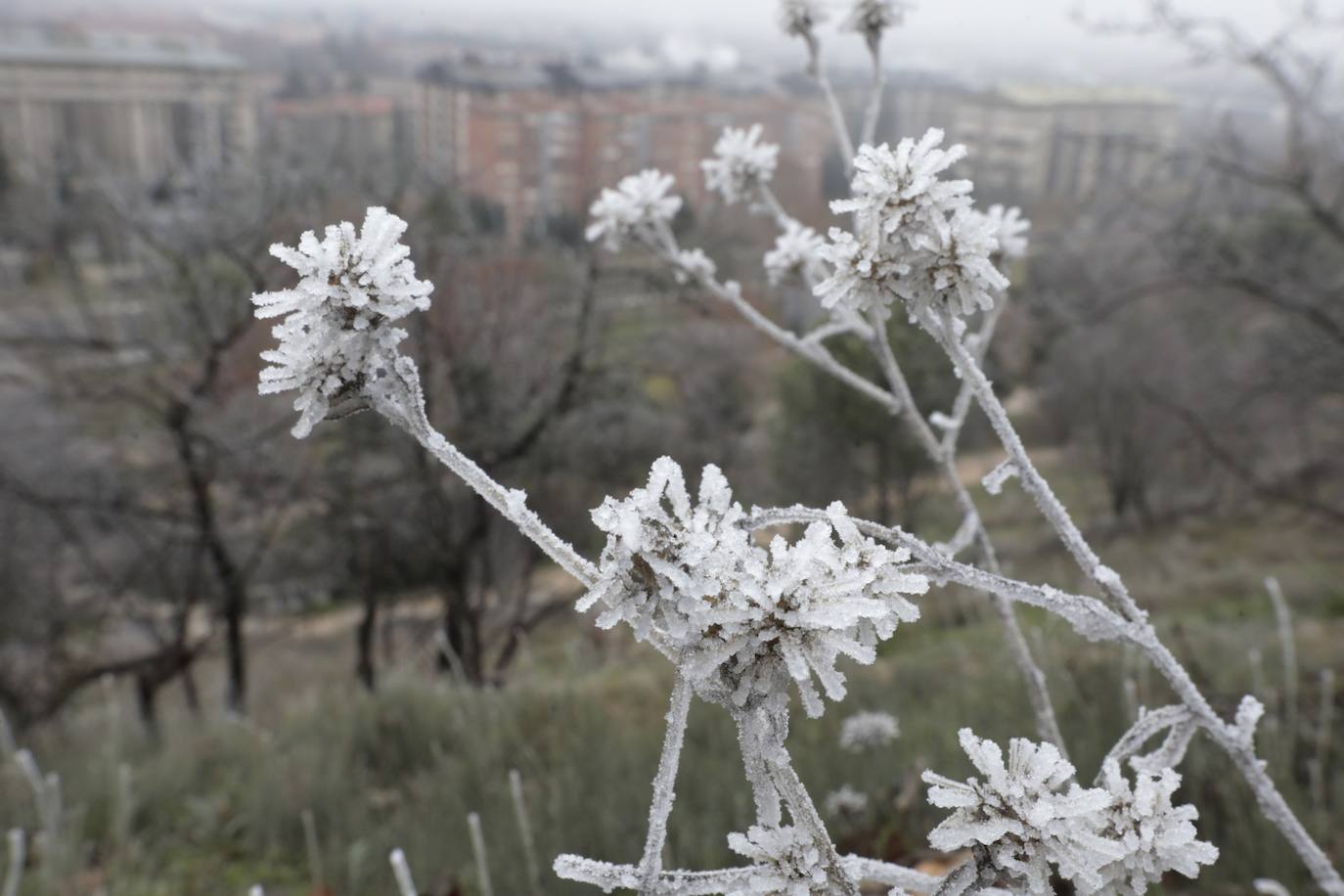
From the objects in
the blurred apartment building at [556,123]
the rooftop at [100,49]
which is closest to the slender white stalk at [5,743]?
the blurred apartment building at [556,123]

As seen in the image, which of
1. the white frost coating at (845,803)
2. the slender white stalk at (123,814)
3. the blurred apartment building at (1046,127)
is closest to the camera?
the white frost coating at (845,803)

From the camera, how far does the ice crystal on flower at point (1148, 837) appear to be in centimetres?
89

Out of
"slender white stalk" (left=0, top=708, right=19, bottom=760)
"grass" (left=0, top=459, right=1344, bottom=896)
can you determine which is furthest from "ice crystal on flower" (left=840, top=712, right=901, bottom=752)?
"slender white stalk" (left=0, top=708, right=19, bottom=760)

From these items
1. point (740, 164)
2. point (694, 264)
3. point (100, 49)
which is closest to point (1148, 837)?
point (694, 264)

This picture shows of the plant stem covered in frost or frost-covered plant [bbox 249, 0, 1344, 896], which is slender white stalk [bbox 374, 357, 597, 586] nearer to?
frost-covered plant [bbox 249, 0, 1344, 896]

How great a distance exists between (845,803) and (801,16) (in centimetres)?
186

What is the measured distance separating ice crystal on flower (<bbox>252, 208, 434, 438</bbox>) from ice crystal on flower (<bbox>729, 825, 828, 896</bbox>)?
50 cm

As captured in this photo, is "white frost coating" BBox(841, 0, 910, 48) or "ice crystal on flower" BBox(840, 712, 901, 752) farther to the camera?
"ice crystal on flower" BBox(840, 712, 901, 752)

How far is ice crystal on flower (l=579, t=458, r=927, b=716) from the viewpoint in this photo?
748mm

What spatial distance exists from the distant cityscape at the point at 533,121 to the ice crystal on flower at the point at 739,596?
3543mm

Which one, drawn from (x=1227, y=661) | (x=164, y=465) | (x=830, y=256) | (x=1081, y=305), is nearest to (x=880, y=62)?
(x=830, y=256)

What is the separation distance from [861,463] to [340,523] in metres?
7.42

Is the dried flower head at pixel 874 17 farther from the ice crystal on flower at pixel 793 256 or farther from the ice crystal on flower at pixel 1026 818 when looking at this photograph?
the ice crystal on flower at pixel 1026 818

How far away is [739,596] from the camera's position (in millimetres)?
755
